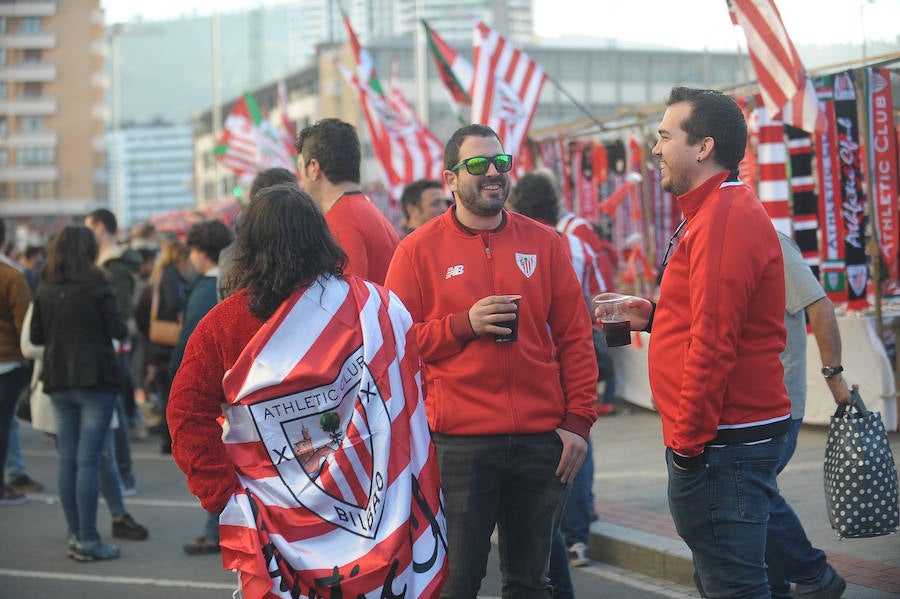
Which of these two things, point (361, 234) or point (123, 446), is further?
point (123, 446)

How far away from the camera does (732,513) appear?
3523mm

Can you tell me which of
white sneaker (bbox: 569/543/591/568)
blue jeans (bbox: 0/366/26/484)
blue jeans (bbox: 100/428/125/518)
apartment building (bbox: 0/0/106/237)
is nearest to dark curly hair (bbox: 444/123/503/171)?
white sneaker (bbox: 569/543/591/568)

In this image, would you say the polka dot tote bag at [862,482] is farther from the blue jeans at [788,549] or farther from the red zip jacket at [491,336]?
the red zip jacket at [491,336]

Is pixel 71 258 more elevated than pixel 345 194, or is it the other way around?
pixel 345 194

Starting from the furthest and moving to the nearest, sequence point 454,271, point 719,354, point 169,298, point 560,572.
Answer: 1. point 169,298
2. point 560,572
3. point 454,271
4. point 719,354

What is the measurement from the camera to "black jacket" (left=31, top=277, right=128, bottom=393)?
279 inches

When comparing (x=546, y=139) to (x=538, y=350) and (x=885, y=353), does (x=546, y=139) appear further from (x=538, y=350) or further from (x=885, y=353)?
(x=538, y=350)

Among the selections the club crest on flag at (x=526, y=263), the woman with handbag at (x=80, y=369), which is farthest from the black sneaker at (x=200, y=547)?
the club crest on flag at (x=526, y=263)

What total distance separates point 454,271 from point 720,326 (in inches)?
45.1

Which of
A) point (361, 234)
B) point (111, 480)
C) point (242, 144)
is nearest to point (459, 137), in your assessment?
point (361, 234)

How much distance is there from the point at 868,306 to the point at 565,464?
20.5 feet

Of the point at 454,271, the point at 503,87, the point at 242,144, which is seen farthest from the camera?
the point at 242,144

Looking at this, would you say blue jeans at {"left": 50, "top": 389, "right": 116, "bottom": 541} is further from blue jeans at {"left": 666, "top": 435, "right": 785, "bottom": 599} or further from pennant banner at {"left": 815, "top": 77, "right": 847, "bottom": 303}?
pennant banner at {"left": 815, "top": 77, "right": 847, "bottom": 303}

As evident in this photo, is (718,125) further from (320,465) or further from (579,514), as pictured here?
(579,514)
